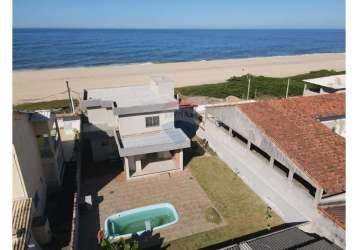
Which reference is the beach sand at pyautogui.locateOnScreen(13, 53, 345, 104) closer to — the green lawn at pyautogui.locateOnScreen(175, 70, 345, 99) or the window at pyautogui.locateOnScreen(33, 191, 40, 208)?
the green lawn at pyautogui.locateOnScreen(175, 70, 345, 99)

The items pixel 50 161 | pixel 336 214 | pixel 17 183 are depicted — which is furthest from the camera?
pixel 50 161

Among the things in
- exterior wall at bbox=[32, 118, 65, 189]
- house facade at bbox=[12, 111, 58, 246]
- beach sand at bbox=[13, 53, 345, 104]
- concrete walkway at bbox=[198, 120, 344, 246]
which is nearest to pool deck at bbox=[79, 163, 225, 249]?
exterior wall at bbox=[32, 118, 65, 189]

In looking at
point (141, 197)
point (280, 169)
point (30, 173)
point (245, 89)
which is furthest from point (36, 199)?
point (245, 89)

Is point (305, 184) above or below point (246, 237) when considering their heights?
above

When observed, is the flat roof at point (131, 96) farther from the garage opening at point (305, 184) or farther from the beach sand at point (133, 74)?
the beach sand at point (133, 74)

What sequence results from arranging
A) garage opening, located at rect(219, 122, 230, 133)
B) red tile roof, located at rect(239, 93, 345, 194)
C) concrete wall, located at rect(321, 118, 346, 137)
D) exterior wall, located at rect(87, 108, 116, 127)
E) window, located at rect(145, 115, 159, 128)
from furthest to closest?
garage opening, located at rect(219, 122, 230, 133) → exterior wall, located at rect(87, 108, 116, 127) → concrete wall, located at rect(321, 118, 346, 137) → window, located at rect(145, 115, 159, 128) → red tile roof, located at rect(239, 93, 345, 194)

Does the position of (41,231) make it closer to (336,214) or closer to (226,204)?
(226,204)
